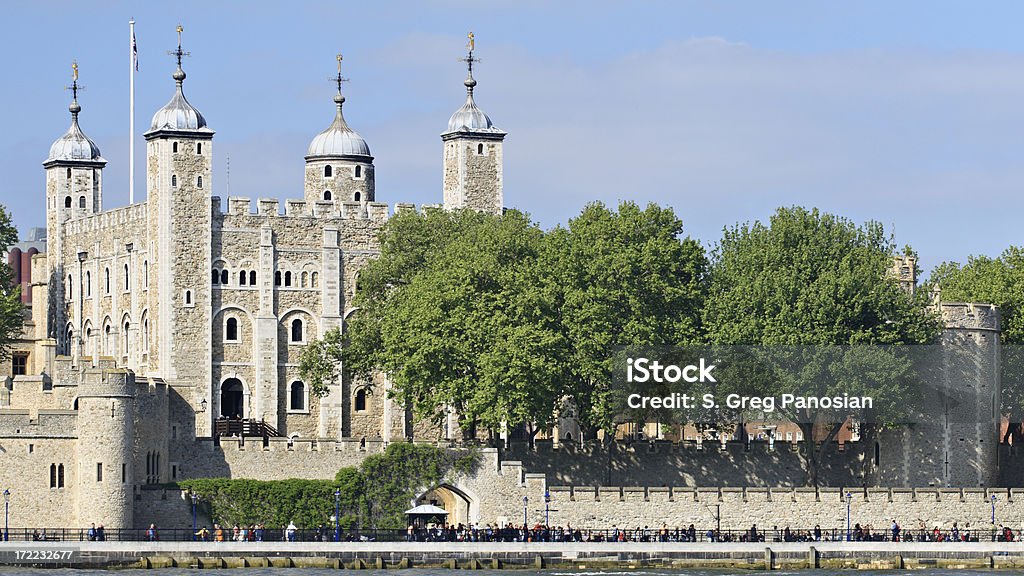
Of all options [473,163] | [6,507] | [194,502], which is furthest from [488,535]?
[473,163]

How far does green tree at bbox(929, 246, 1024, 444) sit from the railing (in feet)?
39.9

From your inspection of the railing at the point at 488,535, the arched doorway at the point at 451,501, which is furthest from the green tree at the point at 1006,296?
the arched doorway at the point at 451,501

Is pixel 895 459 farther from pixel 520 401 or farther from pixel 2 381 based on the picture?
pixel 2 381

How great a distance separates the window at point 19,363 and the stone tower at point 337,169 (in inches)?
549

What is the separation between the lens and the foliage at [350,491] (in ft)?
328

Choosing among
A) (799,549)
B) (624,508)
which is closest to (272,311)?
(624,508)

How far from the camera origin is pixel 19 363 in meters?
125

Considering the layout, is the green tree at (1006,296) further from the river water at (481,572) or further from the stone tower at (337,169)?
the stone tower at (337,169)

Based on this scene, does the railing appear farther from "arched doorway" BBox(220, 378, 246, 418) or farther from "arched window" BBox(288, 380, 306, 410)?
"arched window" BBox(288, 380, 306, 410)

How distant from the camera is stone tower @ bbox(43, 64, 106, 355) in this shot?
12619cm

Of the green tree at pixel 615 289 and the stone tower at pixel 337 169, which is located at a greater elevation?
the stone tower at pixel 337 169

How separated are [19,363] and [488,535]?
35.3 m

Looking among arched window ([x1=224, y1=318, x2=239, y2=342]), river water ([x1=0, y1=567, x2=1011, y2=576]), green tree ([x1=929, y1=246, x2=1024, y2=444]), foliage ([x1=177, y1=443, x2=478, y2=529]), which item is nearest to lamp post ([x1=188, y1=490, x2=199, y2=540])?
foliage ([x1=177, y1=443, x2=478, y2=529])

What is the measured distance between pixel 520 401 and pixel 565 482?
5.85 m
